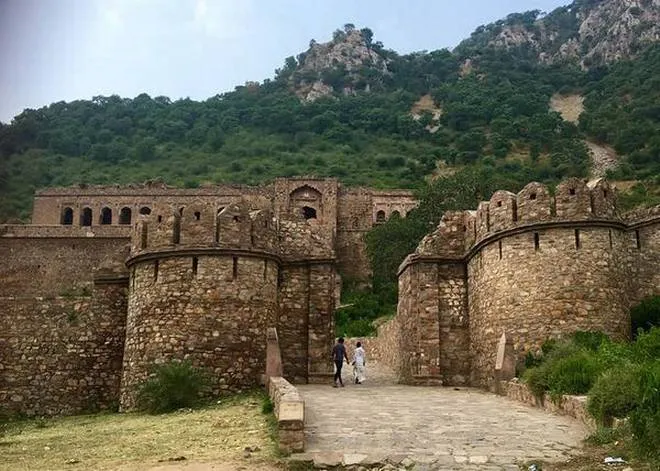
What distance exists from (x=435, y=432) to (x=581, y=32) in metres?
131

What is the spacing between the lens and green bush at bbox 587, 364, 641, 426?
920 centimetres

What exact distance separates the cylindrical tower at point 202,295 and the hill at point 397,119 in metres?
46.9

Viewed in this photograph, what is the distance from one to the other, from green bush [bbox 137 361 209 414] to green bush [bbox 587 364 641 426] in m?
7.70

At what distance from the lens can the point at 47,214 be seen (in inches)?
2598

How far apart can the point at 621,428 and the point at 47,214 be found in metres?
64.4

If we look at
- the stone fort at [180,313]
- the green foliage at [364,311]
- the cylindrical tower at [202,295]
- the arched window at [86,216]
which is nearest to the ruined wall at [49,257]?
the green foliage at [364,311]

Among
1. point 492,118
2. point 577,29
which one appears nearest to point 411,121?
point 492,118

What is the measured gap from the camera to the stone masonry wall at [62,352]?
17.1m

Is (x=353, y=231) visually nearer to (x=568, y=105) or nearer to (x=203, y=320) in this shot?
(x=203, y=320)

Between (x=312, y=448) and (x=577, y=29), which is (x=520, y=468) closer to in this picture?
(x=312, y=448)

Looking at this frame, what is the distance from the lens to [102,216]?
221 ft

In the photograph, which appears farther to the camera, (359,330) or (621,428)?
(359,330)

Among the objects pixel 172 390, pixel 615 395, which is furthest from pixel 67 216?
pixel 615 395

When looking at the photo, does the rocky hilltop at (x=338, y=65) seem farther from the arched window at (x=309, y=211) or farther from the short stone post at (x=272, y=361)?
the short stone post at (x=272, y=361)
